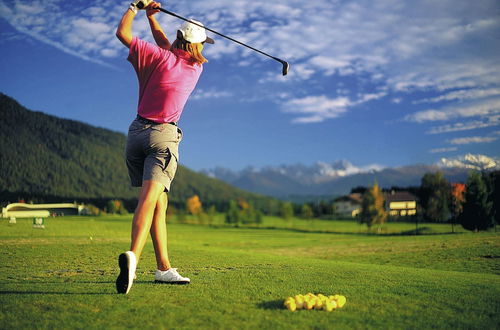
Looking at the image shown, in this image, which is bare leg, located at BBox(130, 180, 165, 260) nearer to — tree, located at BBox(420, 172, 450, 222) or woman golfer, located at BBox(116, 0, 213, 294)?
woman golfer, located at BBox(116, 0, 213, 294)

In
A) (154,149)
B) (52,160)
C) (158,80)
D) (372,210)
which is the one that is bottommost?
(372,210)

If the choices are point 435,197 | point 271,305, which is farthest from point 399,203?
point 271,305

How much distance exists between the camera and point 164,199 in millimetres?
6098

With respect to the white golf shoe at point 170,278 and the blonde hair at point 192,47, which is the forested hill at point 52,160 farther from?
the blonde hair at point 192,47

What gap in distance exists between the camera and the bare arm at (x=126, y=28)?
17.2 feet

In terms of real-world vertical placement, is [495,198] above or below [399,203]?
above

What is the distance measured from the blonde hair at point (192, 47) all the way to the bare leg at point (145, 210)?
178 cm

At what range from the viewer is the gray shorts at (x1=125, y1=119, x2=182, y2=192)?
5613mm

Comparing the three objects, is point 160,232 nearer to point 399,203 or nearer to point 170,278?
point 170,278

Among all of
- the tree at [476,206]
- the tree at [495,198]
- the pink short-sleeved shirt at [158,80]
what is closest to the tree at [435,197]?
the tree at [495,198]

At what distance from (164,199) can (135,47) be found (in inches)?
80.2

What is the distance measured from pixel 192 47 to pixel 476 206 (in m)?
50.9

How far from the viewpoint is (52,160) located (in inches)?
2852

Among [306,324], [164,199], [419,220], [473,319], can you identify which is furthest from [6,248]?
[419,220]
